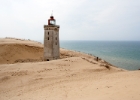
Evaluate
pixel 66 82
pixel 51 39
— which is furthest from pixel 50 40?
pixel 66 82

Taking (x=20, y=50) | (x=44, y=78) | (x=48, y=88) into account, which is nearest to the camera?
(x=48, y=88)

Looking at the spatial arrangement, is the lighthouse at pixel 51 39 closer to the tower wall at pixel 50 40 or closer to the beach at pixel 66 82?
the tower wall at pixel 50 40

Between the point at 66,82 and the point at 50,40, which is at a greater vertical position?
the point at 50,40

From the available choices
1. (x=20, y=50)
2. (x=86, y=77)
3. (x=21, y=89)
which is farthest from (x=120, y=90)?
(x=20, y=50)

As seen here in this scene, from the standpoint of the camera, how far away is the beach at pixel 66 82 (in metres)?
10.9

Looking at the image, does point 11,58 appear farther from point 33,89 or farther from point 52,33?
point 33,89

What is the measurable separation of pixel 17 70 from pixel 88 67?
25.0ft

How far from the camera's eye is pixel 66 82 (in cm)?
1504

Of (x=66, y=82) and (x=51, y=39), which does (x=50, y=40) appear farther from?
(x=66, y=82)

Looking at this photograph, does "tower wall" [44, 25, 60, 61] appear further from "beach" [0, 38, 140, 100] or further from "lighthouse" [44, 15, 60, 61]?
"beach" [0, 38, 140, 100]

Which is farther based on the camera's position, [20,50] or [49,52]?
[20,50]

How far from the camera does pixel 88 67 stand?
19.1 metres

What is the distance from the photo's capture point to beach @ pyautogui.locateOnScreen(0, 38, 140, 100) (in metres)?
10.9

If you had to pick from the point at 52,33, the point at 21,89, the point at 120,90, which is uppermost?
the point at 52,33
